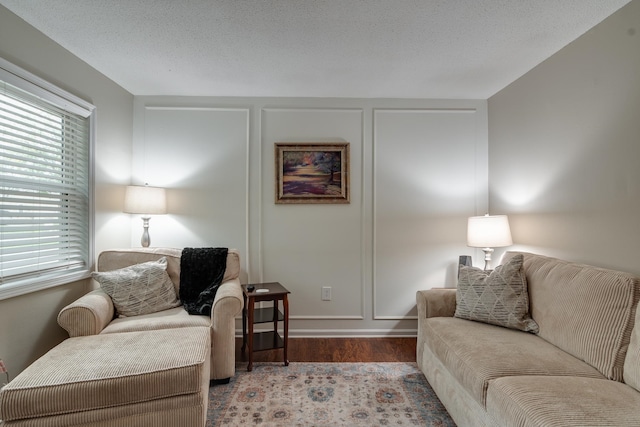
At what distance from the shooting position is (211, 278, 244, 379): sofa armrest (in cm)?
221

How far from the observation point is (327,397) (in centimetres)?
212

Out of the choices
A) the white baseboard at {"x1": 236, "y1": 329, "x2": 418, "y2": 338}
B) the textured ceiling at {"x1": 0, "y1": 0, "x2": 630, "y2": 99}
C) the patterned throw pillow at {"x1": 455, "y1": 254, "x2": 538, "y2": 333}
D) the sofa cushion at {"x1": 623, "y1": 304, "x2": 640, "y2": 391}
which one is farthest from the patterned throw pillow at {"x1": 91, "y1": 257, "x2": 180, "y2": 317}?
the sofa cushion at {"x1": 623, "y1": 304, "x2": 640, "y2": 391}

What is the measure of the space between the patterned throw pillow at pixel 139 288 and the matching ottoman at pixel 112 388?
1.74 ft

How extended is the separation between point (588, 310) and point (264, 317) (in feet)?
6.99

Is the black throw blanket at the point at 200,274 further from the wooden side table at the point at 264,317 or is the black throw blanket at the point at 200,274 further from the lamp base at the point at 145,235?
the lamp base at the point at 145,235

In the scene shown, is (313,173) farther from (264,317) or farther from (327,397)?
(327,397)

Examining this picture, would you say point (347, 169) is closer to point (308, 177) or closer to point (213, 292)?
point (308, 177)

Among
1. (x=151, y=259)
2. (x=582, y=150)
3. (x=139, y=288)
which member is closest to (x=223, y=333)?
(x=139, y=288)

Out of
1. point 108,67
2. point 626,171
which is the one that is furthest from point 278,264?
point 626,171

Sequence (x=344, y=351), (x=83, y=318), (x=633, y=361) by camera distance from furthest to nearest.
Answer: (x=344, y=351) < (x=83, y=318) < (x=633, y=361)

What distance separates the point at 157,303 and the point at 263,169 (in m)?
1.46

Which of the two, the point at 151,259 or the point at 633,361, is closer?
the point at 633,361

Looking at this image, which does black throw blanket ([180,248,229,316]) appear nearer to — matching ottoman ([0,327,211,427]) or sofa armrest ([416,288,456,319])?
matching ottoman ([0,327,211,427])

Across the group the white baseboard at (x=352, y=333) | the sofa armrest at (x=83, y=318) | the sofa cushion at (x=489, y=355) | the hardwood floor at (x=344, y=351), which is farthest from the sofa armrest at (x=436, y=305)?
the sofa armrest at (x=83, y=318)
